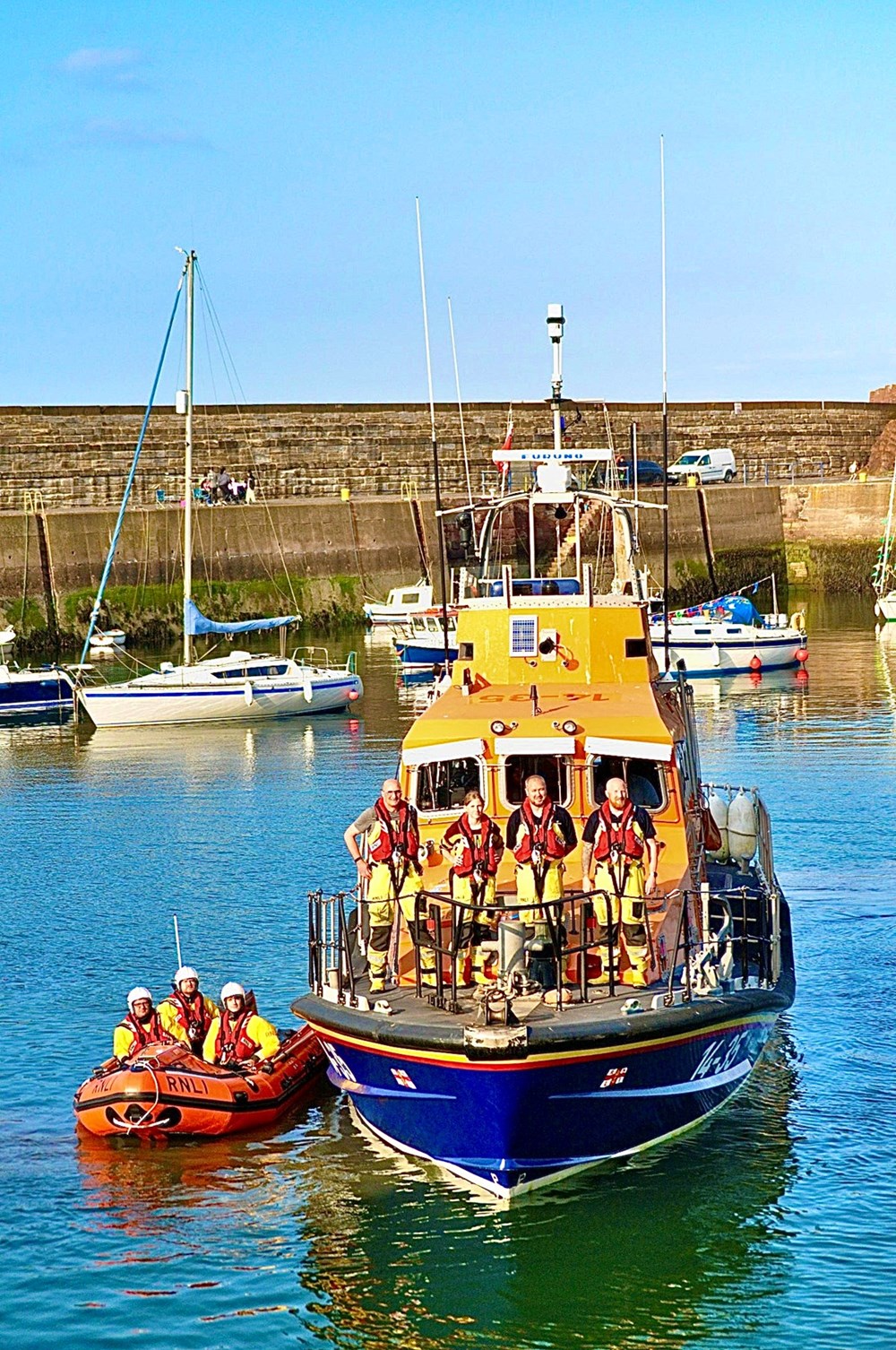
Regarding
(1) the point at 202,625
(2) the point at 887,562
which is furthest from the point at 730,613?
(1) the point at 202,625

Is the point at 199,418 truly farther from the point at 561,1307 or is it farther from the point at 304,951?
the point at 561,1307

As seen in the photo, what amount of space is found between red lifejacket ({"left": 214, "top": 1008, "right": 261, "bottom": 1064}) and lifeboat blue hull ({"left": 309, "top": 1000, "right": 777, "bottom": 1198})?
169cm

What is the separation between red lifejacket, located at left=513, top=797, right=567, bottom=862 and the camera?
41.5 ft

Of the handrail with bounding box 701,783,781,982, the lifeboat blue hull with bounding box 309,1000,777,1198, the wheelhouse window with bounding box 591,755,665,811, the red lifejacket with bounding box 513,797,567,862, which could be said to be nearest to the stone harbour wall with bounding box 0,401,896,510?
the handrail with bounding box 701,783,781,982

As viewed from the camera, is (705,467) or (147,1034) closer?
(147,1034)

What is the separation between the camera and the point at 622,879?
12680 mm

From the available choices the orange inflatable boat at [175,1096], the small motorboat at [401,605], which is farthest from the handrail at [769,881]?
the small motorboat at [401,605]

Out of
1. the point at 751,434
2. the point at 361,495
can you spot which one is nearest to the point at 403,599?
the point at 361,495

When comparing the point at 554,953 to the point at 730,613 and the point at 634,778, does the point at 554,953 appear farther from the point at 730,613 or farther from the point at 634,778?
the point at 730,613

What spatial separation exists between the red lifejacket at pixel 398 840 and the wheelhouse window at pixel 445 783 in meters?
0.93

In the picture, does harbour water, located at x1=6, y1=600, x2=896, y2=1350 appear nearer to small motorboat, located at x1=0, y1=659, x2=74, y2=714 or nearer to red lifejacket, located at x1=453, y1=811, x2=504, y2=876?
red lifejacket, located at x1=453, y1=811, x2=504, y2=876

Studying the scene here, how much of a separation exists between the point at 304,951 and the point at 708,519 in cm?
4493

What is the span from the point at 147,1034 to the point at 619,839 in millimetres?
4522

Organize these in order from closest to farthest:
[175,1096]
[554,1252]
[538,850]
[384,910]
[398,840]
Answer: [554,1252], [538,850], [398,840], [384,910], [175,1096]
